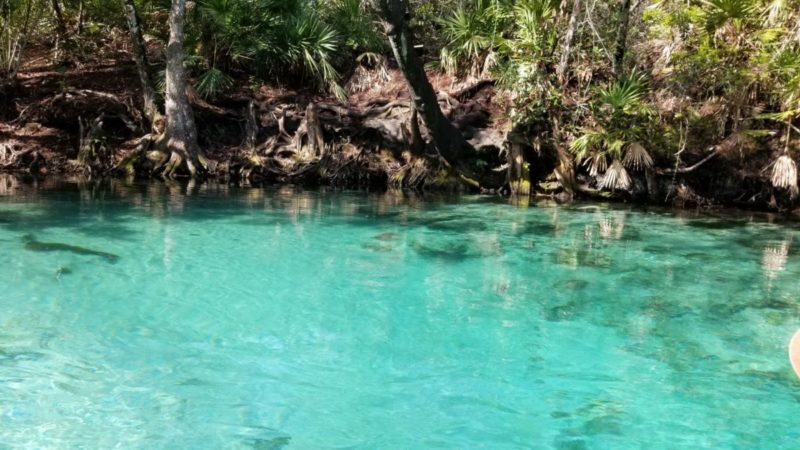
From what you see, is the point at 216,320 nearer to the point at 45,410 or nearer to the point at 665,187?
the point at 45,410

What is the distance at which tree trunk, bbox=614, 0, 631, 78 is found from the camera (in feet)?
48.7

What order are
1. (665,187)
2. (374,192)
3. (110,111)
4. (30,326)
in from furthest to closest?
1. (110,111)
2. (374,192)
3. (665,187)
4. (30,326)

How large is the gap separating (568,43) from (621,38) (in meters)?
1.25

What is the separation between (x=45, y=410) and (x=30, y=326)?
1642 mm

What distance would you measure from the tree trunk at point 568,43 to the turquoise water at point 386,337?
19.0 ft

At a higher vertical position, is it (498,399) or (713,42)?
(713,42)

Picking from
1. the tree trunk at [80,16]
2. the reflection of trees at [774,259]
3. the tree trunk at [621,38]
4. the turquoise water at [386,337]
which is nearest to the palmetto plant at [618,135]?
the tree trunk at [621,38]

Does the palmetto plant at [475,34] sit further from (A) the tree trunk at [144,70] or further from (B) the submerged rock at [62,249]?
(B) the submerged rock at [62,249]

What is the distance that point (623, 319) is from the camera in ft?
21.1

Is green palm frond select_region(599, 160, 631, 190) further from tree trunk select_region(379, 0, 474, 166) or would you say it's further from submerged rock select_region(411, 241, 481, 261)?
submerged rock select_region(411, 241, 481, 261)

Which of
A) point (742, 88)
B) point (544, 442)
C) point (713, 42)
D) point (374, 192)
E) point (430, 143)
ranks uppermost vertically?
point (713, 42)

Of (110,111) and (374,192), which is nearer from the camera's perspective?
(374,192)

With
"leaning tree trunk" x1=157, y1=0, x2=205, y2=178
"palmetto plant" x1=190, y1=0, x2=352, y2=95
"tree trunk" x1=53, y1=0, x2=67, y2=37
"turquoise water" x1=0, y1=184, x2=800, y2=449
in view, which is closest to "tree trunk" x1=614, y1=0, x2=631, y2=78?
"turquoise water" x1=0, y1=184, x2=800, y2=449

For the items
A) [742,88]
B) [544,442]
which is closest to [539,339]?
[544,442]
